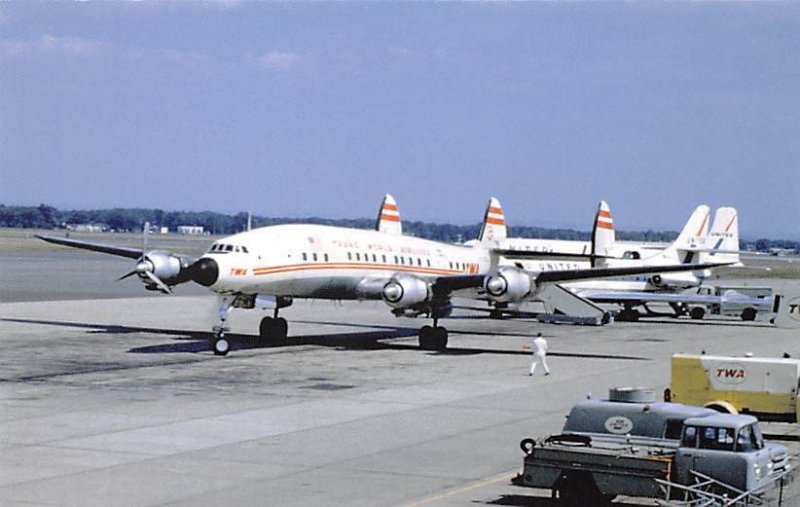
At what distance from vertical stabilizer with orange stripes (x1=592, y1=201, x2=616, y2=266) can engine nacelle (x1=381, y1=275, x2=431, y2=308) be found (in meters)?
26.2

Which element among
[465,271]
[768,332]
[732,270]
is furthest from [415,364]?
[732,270]

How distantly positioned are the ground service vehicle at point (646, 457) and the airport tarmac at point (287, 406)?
1062 mm

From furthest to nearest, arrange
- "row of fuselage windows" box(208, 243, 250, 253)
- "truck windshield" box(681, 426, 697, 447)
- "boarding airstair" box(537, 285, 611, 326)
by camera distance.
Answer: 1. "boarding airstair" box(537, 285, 611, 326)
2. "row of fuselage windows" box(208, 243, 250, 253)
3. "truck windshield" box(681, 426, 697, 447)

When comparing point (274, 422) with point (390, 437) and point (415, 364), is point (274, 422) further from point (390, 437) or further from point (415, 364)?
point (415, 364)

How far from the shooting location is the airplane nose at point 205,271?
38156 mm

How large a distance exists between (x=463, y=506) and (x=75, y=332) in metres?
30.4

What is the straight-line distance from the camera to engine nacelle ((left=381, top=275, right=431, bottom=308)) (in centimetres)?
4166

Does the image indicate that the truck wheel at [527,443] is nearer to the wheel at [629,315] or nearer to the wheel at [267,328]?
the wheel at [267,328]

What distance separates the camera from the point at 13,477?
64.2 ft

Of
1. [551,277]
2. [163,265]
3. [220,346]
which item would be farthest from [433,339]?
[163,265]

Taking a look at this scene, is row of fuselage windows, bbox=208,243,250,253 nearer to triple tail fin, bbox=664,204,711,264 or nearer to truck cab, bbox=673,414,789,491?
truck cab, bbox=673,414,789,491

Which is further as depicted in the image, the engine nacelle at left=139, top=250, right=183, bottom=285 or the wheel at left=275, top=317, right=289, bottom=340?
the wheel at left=275, top=317, right=289, bottom=340

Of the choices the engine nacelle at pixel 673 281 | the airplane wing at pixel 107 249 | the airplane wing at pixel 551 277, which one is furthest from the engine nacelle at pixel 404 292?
the engine nacelle at pixel 673 281

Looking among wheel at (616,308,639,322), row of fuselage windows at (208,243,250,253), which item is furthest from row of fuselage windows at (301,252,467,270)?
wheel at (616,308,639,322)
